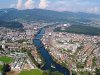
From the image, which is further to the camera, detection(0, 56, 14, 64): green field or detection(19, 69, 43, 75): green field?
detection(0, 56, 14, 64): green field

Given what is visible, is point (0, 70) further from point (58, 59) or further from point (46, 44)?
point (46, 44)

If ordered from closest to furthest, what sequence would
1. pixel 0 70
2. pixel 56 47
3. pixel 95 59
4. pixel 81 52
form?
pixel 0 70 < pixel 95 59 < pixel 81 52 < pixel 56 47

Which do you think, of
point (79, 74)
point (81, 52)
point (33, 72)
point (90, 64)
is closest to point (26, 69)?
point (33, 72)

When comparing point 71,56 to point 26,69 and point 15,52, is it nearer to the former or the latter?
point 15,52

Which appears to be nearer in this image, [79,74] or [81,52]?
[79,74]

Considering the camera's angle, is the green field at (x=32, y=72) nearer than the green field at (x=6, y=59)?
Yes

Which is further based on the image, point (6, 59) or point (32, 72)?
point (6, 59)

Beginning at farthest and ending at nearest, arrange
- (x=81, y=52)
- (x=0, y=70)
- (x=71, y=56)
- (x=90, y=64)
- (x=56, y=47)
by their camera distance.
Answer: (x=56, y=47) < (x=81, y=52) < (x=71, y=56) < (x=90, y=64) < (x=0, y=70)

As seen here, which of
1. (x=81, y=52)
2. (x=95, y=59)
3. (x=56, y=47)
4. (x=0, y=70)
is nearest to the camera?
(x=0, y=70)

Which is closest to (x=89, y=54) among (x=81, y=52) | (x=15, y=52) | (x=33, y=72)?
(x=81, y=52)
